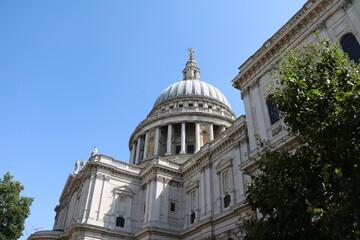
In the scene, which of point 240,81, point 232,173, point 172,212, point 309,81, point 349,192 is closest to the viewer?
point 349,192

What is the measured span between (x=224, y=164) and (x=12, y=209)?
21648mm

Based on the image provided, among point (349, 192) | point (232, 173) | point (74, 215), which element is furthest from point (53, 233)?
point (349, 192)

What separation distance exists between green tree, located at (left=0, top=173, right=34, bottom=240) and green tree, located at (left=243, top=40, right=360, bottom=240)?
27705 millimetres

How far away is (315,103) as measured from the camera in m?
9.73

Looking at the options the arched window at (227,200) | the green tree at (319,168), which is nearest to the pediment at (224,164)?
the arched window at (227,200)

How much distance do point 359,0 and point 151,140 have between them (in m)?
36.0

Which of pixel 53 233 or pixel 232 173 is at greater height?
pixel 232 173

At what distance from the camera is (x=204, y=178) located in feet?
95.1

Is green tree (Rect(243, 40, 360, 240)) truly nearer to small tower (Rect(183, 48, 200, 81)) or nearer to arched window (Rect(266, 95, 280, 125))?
arched window (Rect(266, 95, 280, 125))

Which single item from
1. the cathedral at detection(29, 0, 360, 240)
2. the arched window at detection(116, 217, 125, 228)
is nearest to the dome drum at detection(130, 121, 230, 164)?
the cathedral at detection(29, 0, 360, 240)

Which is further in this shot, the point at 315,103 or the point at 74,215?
the point at 74,215

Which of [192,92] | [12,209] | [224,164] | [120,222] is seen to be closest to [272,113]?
[224,164]

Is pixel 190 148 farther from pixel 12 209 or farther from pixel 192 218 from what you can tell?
pixel 12 209

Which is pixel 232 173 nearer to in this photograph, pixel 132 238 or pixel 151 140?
pixel 132 238
